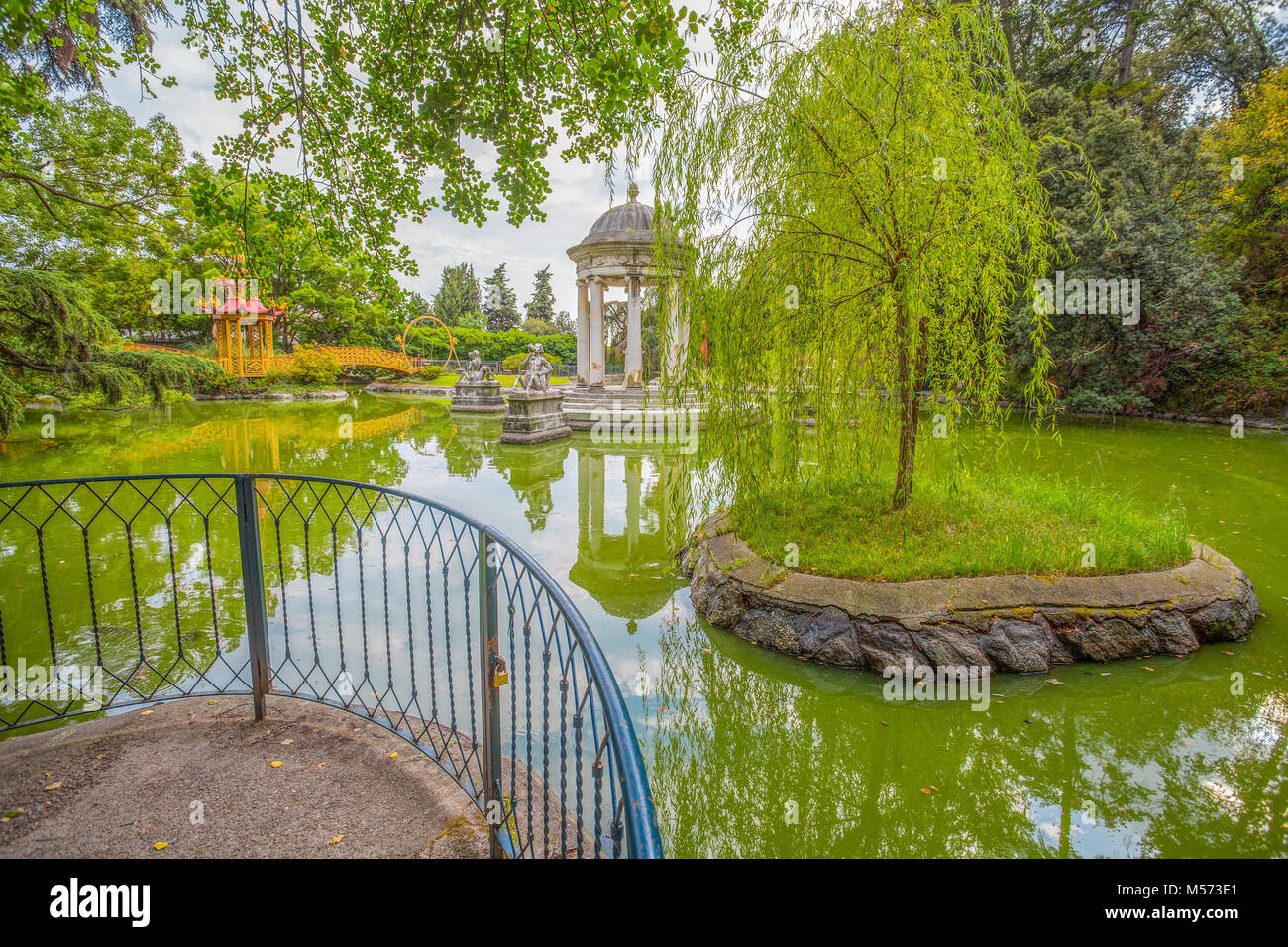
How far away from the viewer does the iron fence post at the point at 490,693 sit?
6.41ft

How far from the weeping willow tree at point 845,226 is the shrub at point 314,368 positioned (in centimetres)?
2810

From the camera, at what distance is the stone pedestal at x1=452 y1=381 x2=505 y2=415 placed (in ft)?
69.4

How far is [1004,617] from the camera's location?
4094mm

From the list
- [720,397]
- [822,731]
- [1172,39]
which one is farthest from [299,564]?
[1172,39]

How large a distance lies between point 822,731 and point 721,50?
5020mm

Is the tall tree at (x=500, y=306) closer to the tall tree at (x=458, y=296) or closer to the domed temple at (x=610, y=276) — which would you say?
the tall tree at (x=458, y=296)

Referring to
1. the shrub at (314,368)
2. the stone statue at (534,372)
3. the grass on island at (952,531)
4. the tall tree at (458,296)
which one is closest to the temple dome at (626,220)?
the stone statue at (534,372)

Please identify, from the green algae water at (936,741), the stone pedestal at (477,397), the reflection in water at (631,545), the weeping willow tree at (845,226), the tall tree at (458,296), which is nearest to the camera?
the green algae water at (936,741)

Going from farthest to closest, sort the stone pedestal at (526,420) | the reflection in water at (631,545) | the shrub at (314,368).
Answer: the shrub at (314,368), the stone pedestal at (526,420), the reflection in water at (631,545)

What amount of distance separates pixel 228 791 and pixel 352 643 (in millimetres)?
2005

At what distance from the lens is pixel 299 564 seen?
6020 mm

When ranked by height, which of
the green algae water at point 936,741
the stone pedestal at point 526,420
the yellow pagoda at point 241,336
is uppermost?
the yellow pagoda at point 241,336

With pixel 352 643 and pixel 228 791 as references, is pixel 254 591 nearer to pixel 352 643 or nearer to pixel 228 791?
pixel 228 791
